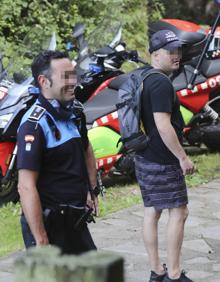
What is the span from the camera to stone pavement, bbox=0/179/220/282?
4.93m

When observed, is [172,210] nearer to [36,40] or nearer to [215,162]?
[36,40]

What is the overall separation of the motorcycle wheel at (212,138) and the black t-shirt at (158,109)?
161 inches

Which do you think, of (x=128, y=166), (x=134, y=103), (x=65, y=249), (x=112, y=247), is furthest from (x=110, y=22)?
(x=65, y=249)

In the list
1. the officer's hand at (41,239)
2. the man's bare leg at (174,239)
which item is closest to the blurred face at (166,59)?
the man's bare leg at (174,239)

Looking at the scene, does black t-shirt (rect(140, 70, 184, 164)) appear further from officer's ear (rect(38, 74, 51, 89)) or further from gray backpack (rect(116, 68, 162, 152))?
officer's ear (rect(38, 74, 51, 89))

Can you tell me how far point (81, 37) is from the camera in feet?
26.9

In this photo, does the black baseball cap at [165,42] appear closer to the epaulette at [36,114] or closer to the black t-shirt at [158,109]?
the black t-shirt at [158,109]

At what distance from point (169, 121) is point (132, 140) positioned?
331 mm

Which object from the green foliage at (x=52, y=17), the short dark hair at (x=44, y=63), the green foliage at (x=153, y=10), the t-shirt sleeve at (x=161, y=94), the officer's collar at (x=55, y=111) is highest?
the short dark hair at (x=44, y=63)

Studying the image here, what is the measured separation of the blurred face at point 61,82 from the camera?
324 centimetres

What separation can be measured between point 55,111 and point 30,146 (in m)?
0.22

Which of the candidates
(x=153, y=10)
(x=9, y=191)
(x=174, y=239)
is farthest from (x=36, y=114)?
(x=153, y=10)

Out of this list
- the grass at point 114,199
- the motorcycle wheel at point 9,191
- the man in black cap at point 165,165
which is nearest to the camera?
the man in black cap at point 165,165

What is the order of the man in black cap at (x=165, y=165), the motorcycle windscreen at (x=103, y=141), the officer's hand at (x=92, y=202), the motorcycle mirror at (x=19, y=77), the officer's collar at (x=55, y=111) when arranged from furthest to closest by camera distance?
the motorcycle windscreen at (x=103, y=141), the motorcycle mirror at (x=19, y=77), the man in black cap at (x=165, y=165), the officer's hand at (x=92, y=202), the officer's collar at (x=55, y=111)
